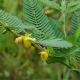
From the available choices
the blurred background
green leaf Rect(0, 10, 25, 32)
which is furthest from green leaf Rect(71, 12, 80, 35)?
the blurred background

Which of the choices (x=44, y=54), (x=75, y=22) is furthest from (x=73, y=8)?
(x=44, y=54)

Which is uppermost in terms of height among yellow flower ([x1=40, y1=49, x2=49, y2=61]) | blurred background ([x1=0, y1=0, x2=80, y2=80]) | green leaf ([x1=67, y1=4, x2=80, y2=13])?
green leaf ([x1=67, y1=4, x2=80, y2=13])

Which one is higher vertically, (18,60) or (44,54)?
(44,54)

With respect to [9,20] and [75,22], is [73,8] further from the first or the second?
[9,20]

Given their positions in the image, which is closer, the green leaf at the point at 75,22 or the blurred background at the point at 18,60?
the green leaf at the point at 75,22

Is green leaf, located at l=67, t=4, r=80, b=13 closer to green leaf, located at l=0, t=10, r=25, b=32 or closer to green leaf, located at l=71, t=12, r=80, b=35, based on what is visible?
green leaf, located at l=71, t=12, r=80, b=35

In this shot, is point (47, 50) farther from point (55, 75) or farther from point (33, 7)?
point (55, 75)

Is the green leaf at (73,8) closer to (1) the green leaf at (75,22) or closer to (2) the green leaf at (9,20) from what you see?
(1) the green leaf at (75,22)

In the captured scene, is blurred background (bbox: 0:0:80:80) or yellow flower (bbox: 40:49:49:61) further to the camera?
blurred background (bbox: 0:0:80:80)

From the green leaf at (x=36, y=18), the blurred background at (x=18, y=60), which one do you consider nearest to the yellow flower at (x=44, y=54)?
the green leaf at (x=36, y=18)

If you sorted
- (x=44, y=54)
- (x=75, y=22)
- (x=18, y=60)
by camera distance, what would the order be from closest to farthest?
(x=44, y=54) < (x=75, y=22) < (x=18, y=60)

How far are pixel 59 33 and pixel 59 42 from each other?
5.2 inches

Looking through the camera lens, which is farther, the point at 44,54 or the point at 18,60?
the point at 18,60

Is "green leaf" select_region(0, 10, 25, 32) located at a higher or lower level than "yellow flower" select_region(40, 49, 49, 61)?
higher
